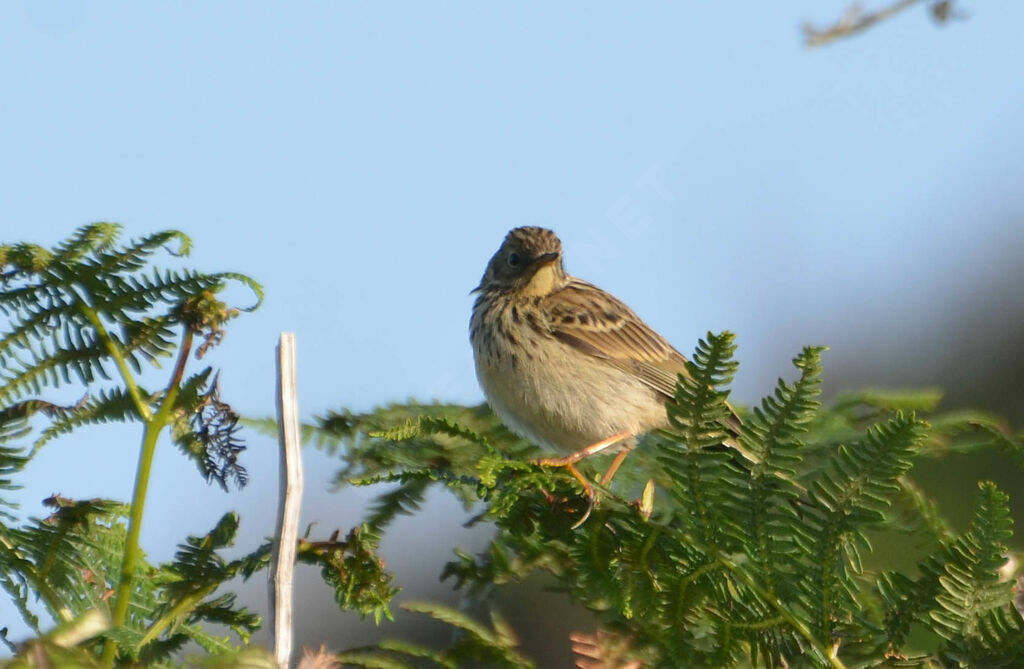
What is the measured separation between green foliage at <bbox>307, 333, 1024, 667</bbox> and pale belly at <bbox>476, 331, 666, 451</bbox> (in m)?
2.27

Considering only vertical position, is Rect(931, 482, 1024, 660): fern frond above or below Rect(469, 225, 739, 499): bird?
below

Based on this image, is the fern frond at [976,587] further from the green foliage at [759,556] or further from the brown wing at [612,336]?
the brown wing at [612,336]

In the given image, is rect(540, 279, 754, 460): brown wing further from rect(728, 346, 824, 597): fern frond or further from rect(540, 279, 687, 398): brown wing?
rect(728, 346, 824, 597): fern frond

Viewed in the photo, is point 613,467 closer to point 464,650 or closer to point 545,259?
point 464,650

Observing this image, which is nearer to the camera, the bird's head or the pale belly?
the pale belly

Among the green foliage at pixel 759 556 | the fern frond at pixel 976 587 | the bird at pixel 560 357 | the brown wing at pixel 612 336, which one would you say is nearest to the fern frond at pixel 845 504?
the green foliage at pixel 759 556

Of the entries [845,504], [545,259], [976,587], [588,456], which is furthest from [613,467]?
[545,259]

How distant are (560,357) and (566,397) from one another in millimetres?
277

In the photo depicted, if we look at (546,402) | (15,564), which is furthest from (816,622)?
(546,402)

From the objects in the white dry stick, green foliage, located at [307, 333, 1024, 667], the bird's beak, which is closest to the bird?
the bird's beak

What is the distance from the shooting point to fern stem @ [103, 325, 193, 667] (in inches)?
86.6

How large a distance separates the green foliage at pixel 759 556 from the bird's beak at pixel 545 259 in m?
3.34

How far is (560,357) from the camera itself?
5.34 meters

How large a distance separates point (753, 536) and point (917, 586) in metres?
0.28
